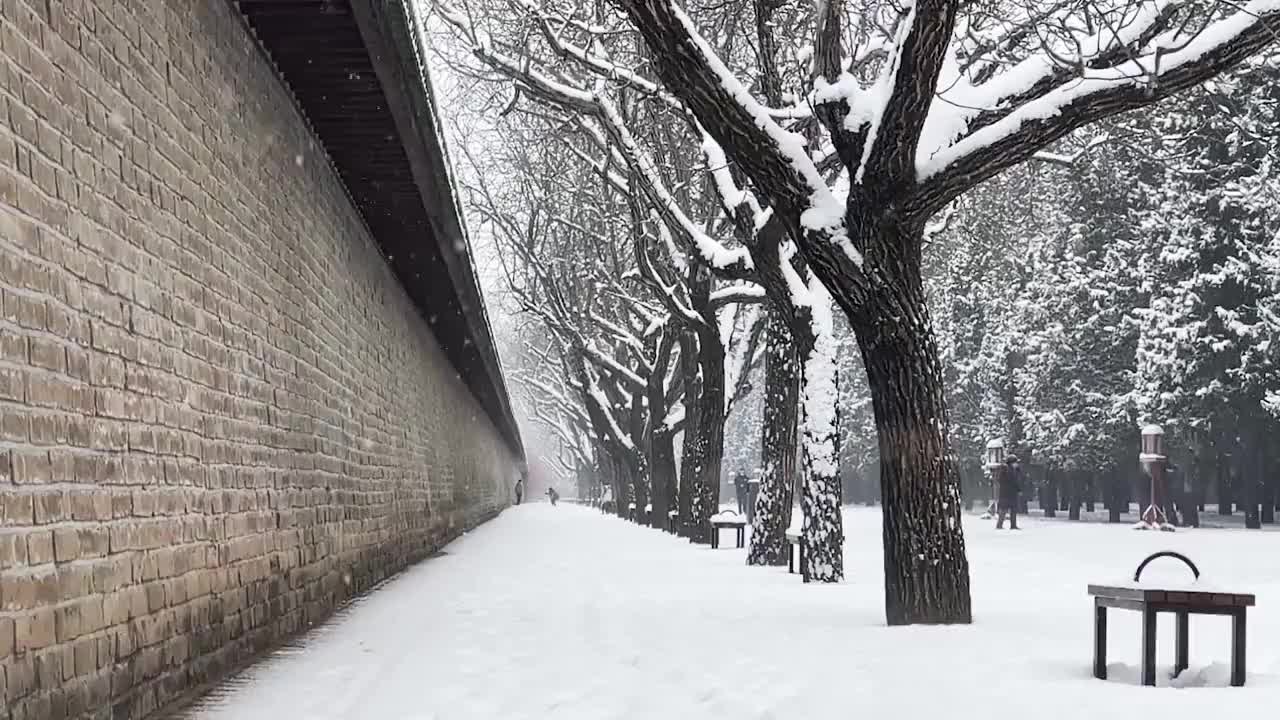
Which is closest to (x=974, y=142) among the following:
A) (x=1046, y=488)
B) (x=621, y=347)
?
(x=621, y=347)

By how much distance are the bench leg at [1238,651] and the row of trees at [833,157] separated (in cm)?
254

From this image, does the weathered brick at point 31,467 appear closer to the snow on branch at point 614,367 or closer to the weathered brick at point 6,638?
the weathered brick at point 6,638

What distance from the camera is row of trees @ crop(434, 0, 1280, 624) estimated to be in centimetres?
847

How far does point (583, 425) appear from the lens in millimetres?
49312

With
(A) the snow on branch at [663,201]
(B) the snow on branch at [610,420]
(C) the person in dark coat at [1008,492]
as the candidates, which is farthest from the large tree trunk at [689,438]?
(B) the snow on branch at [610,420]

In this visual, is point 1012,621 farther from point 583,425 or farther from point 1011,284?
point 583,425

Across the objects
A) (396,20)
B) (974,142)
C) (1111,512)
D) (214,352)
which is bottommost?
(1111,512)

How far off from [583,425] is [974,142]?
41.1 metres

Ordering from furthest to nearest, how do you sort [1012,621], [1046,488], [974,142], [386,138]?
[1046,488] < [386,138] < [1012,621] < [974,142]

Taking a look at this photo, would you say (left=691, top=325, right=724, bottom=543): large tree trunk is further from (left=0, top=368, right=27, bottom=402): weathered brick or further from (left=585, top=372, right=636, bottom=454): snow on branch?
(left=0, top=368, right=27, bottom=402): weathered brick

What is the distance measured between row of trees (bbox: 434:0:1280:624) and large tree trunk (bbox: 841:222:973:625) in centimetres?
1

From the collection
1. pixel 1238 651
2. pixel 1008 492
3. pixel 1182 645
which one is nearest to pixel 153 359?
pixel 1182 645

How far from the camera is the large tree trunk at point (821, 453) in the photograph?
1279 cm

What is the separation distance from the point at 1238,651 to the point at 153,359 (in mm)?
5270
